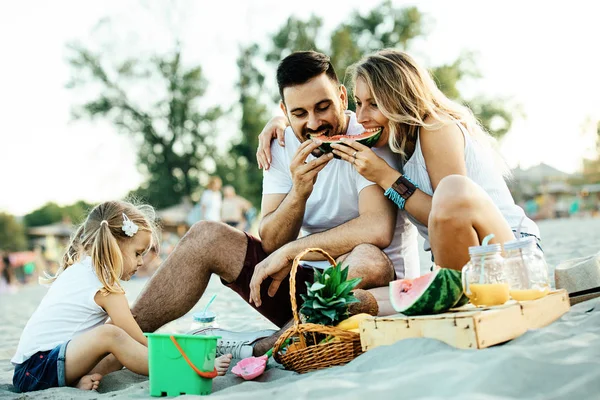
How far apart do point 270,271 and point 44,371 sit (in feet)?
4.41

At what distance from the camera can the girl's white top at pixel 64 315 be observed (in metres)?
3.34

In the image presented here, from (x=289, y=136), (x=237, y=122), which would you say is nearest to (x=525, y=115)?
(x=237, y=122)

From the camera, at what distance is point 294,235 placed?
417 cm

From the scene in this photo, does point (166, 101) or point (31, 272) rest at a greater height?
point (166, 101)

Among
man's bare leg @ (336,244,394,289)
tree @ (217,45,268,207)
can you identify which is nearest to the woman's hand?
man's bare leg @ (336,244,394,289)

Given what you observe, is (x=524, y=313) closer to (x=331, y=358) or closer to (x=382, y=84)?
(x=331, y=358)

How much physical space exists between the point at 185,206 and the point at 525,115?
68.4 ft

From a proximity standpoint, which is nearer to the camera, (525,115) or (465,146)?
(465,146)

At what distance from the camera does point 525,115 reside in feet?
120

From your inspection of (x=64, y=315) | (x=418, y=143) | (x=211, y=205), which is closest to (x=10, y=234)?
(x=211, y=205)

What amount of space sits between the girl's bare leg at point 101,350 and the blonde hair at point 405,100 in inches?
73.3

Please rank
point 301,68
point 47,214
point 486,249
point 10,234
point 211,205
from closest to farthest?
point 486,249, point 301,68, point 211,205, point 10,234, point 47,214

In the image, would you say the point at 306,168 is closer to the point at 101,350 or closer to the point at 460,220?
Answer: the point at 460,220

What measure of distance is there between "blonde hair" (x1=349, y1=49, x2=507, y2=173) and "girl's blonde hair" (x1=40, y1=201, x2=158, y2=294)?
167cm
